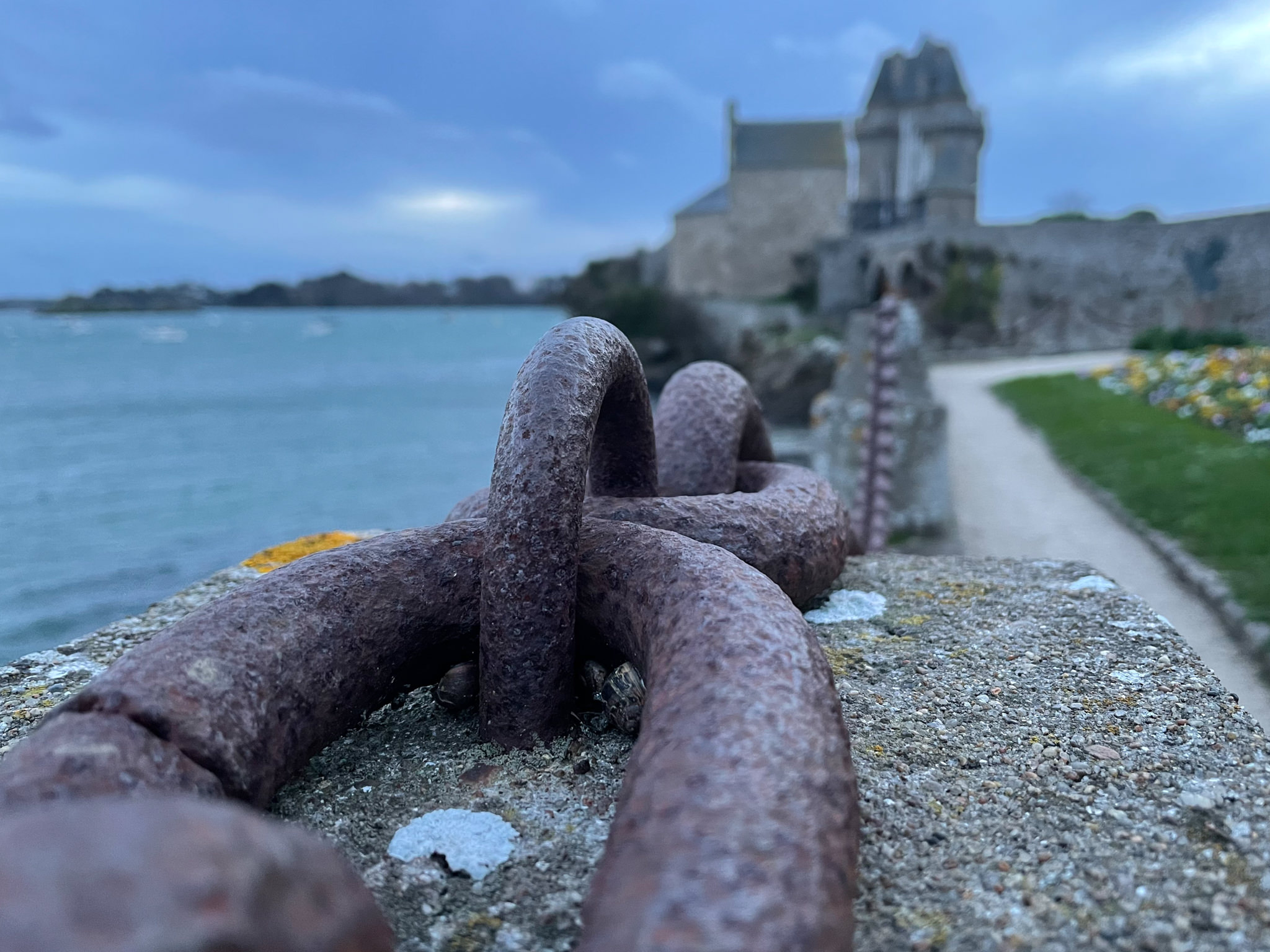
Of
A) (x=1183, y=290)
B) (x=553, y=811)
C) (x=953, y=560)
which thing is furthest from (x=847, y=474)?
(x=1183, y=290)

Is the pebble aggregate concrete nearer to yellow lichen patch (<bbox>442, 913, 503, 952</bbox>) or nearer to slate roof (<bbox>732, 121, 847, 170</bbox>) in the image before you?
yellow lichen patch (<bbox>442, 913, 503, 952</bbox>)

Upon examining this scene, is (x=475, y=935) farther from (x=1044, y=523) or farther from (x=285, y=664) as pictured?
(x=1044, y=523)

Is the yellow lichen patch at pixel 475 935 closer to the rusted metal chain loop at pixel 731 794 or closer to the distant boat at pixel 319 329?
the rusted metal chain loop at pixel 731 794

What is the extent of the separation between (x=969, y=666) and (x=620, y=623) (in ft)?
3.32

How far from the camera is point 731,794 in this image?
1.17m

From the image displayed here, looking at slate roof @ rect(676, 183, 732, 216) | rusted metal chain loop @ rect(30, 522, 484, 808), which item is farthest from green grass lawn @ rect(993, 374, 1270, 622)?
slate roof @ rect(676, 183, 732, 216)

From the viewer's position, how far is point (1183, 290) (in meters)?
27.6

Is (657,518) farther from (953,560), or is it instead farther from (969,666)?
(953,560)

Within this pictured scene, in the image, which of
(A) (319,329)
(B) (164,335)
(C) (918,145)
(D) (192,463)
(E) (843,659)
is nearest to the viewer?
(E) (843,659)

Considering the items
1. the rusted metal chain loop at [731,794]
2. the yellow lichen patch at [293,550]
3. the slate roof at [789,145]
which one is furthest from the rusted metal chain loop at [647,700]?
the slate roof at [789,145]

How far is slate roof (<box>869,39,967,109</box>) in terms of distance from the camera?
3803 cm

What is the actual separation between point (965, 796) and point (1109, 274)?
3115 centimetres

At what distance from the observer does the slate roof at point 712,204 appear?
42688 millimetres

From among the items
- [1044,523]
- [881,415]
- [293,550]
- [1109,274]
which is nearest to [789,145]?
[1109,274]
